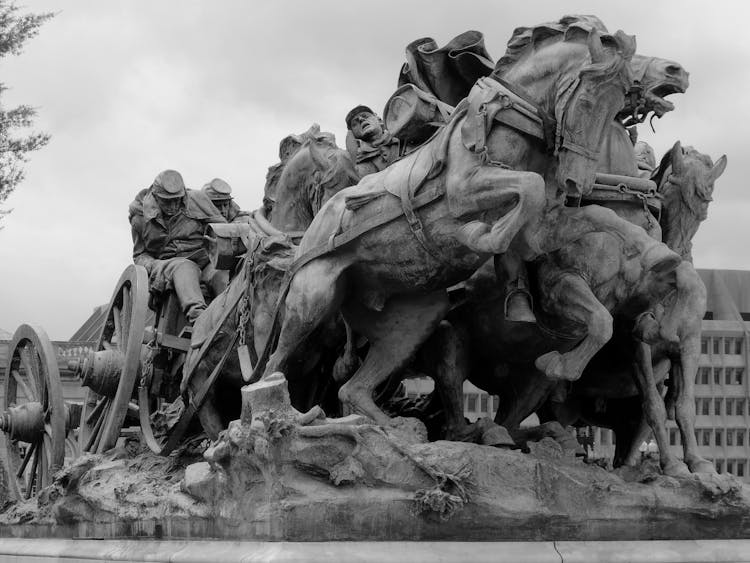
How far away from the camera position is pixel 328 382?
34.4 feet

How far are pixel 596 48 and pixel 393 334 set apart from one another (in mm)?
2392

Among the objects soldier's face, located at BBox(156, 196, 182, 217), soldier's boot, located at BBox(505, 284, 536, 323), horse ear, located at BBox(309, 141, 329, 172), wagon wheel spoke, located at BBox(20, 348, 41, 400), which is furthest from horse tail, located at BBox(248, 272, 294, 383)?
wagon wheel spoke, located at BBox(20, 348, 41, 400)

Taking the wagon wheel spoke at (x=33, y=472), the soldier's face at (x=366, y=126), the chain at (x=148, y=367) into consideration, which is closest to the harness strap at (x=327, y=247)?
the soldier's face at (x=366, y=126)

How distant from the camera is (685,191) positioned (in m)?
9.88

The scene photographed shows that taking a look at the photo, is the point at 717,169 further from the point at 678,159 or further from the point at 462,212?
the point at 462,212

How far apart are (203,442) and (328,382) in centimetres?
127

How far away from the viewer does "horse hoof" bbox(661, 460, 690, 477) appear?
9008 mm

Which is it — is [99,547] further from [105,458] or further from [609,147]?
[609,147]

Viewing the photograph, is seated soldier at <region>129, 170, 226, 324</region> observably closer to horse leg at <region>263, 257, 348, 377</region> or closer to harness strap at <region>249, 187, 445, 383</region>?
harness strap at <region>249, 187, 445, 383</region>

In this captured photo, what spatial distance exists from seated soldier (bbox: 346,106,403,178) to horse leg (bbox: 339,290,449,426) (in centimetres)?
179

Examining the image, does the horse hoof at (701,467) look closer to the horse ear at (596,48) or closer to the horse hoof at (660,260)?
the horse hoof at (660,260)

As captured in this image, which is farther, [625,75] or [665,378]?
[665,378]

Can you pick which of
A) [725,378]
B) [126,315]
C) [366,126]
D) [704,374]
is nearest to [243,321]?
[126,315]

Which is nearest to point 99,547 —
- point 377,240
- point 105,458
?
point 105,458
